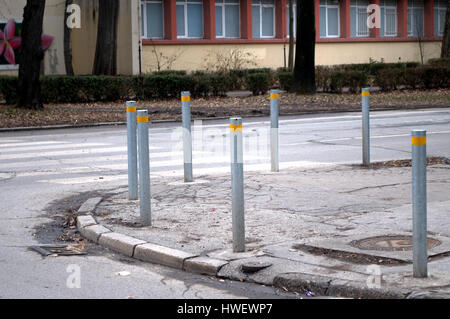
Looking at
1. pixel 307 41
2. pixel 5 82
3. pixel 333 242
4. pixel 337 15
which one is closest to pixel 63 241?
pixel 333 242

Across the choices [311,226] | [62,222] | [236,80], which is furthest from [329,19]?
[311,226]

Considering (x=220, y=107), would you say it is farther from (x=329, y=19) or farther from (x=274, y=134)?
(x=329, y=19)

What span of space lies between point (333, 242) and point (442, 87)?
2518cm

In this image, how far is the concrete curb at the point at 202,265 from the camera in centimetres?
577

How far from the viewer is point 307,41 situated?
28000 mm

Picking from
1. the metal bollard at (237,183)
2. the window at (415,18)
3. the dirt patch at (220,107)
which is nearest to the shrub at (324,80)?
the dirt patch at (220,107)

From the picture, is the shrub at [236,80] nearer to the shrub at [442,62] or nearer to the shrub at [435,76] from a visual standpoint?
the shrub at [435,76]

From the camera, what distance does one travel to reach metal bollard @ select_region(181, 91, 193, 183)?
35.4 ft

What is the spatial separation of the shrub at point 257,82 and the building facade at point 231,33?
30.3 ft

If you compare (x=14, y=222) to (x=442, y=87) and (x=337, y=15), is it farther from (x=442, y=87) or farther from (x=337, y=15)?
(x=337, y=15)

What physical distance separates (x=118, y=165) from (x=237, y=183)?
6401 mm

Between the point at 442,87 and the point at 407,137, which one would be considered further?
the point at 442,87
